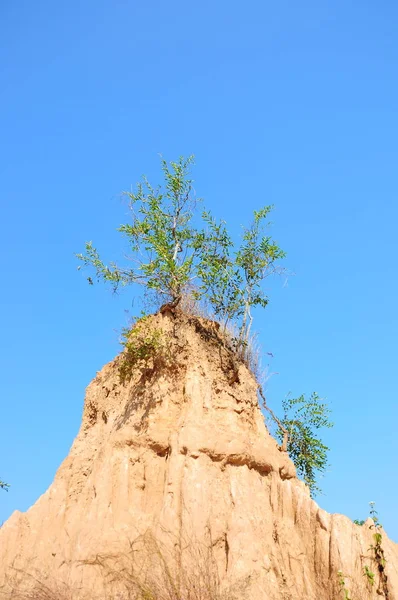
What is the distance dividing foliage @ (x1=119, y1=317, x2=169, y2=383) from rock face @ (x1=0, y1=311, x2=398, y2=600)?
12 centimetres

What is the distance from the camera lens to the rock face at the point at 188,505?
11750 millimetres

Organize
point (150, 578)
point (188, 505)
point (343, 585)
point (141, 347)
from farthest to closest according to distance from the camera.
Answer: point (141, 347)
point (188, 505)
point (343, 585)
point (150, 578)

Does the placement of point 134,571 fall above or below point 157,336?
below

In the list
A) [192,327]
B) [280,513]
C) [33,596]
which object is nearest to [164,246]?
[192,327]

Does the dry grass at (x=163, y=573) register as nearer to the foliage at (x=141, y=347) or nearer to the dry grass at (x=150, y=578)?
the dry grass at (x=150, y=578)

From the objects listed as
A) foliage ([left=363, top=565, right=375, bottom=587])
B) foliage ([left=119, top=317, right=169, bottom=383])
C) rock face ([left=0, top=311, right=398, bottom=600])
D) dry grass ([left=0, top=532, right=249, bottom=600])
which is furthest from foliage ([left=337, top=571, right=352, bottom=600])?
foliage ([left=119, top=317, right=169, bottom=383])

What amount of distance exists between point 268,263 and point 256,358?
126 inches

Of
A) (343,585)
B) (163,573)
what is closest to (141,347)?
(163,573)

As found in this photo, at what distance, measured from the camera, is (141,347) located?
15000mm

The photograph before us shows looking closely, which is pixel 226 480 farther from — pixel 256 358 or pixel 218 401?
pixel 256 358

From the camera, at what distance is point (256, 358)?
53.4ft

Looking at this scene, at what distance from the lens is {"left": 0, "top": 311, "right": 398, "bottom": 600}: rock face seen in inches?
463

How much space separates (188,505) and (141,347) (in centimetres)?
431

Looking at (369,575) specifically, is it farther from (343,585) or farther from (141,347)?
(141,347)
